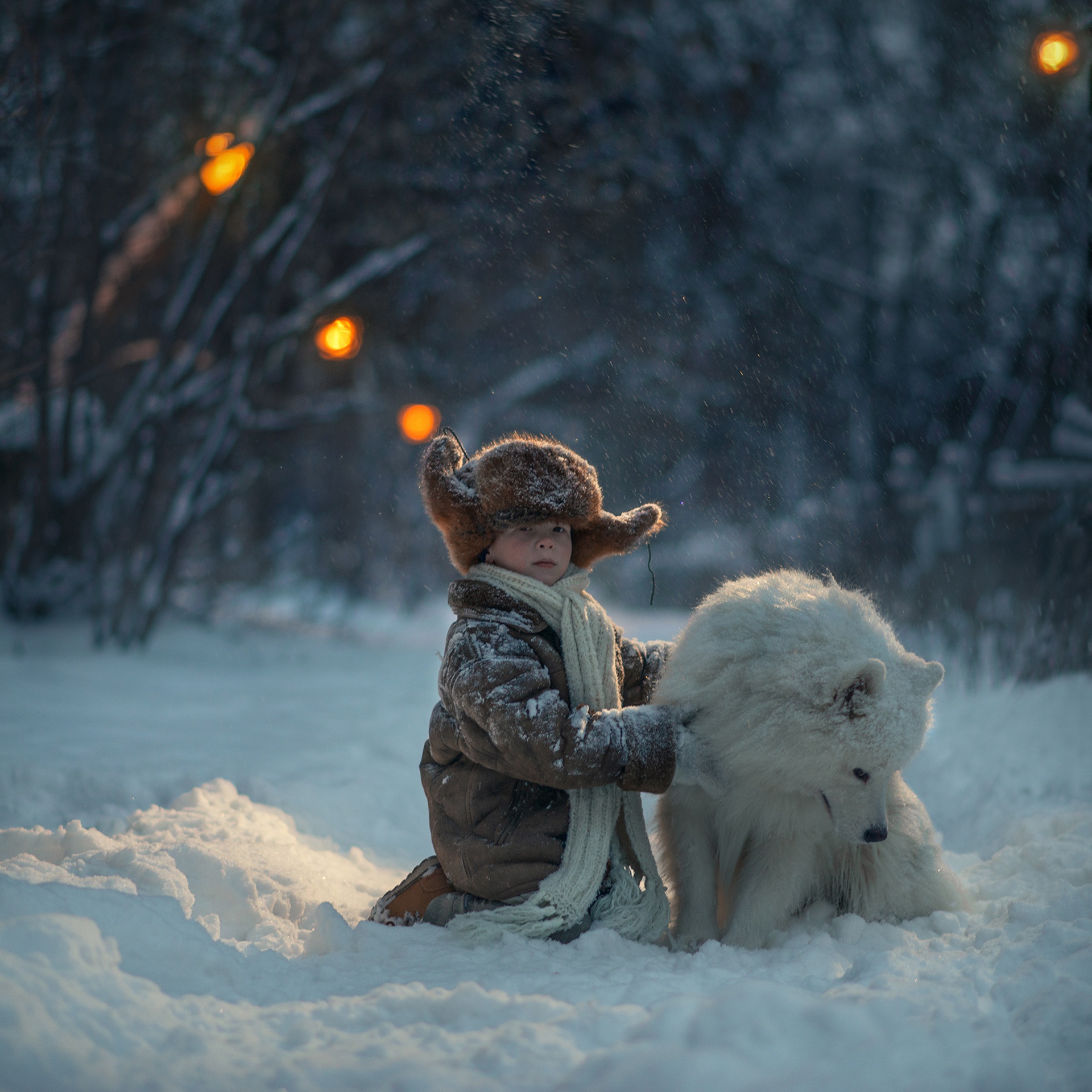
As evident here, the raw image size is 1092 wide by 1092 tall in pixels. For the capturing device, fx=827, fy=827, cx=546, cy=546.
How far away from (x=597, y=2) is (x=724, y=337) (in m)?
4.43

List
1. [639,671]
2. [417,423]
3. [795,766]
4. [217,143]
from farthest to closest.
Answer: [417,423], [217,143], [639,671], [795,766]

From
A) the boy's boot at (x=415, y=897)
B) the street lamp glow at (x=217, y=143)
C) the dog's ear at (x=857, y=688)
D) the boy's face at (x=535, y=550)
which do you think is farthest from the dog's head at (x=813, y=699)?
the street lamp glow at (x=217, y=143)

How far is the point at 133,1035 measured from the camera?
1.55 metres

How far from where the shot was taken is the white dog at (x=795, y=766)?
217 cm

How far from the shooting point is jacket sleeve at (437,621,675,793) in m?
2.18

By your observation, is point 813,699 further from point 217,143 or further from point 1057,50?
point 217,143

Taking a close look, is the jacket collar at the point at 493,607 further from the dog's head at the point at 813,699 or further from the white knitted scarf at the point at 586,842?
the dog's head at the point at 813,699

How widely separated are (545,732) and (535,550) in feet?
1.94

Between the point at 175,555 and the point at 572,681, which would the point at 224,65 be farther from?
the point at 572,681

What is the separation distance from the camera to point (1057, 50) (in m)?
5.55

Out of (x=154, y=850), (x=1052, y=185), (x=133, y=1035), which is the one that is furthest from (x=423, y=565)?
(x=133, y=1035)

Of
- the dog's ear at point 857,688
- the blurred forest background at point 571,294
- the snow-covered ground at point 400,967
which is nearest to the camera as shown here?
the snow-covered ground at point 400,967

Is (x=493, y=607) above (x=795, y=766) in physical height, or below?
above

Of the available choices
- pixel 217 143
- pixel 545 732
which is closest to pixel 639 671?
pixel 545 732
